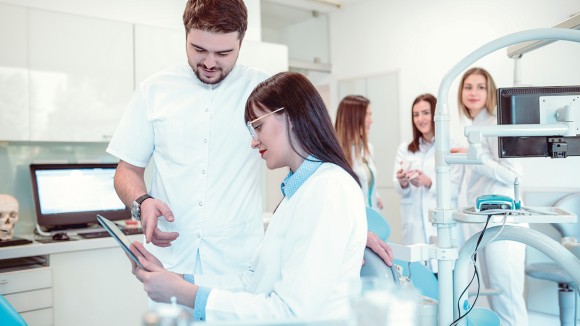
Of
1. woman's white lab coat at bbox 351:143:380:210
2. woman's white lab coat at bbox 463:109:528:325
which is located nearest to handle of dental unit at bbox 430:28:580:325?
woman's white lab coat at bbox 463:109:528:325

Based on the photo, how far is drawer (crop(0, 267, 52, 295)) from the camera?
7.95ft

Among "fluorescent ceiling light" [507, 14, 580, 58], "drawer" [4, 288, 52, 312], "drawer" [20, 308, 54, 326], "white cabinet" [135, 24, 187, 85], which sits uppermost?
"white cabinet" [135, 24, 187, 85]

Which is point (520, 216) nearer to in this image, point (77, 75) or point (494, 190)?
point (494, 190)

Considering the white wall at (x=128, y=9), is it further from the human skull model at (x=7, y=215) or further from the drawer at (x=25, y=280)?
the drawer at (x=25, y=280)

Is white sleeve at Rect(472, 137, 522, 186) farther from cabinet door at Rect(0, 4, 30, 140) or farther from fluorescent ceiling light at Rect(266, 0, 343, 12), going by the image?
fluorescent ceiling light at Rect(266, 0, 343, 12)

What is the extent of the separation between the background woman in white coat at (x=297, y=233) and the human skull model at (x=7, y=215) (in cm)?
178

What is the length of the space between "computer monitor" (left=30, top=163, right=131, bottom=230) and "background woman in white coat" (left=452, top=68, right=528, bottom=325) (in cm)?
217

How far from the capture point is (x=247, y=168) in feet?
5.32

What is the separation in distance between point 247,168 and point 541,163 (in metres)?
3.01

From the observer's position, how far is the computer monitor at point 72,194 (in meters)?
2.93

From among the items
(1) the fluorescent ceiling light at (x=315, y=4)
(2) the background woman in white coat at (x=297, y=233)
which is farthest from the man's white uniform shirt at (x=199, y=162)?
(1) the fluorescent ceiling light at (x=315, y=4)

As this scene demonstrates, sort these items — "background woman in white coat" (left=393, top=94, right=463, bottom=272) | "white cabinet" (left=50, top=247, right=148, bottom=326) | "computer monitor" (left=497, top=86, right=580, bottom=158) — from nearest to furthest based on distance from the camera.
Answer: "computer monitor" (left=497, top=86, right=580, bottom=158) → "white cabinet" (left=50, top=247, right=148, bottom=326) → "background woman in white coat" (left=393, top=94, right=463, bottom=272)

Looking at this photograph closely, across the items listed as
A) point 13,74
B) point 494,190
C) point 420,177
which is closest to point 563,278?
point 494,190

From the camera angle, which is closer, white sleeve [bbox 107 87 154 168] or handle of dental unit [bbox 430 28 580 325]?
handle of dental unit [bbox 430 28 580 325]
